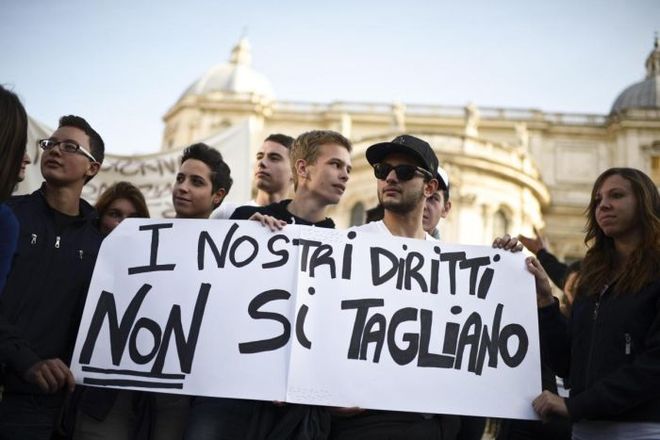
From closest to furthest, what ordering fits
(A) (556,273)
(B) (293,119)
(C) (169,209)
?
(A) (556,273) < (C) (169,209) < (B) (293,119)

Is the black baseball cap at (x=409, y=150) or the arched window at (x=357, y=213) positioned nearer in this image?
the black baseball cap at (x=409, y=150)

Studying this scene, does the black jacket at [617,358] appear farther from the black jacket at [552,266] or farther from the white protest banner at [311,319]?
the black jacket at [552,266]

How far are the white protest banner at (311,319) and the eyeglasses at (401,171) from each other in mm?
388

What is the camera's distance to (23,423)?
329cm

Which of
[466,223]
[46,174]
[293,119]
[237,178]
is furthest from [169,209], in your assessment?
[293,119]

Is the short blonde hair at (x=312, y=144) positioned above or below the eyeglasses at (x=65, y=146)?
above

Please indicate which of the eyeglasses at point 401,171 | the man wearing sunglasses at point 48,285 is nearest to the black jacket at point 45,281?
the man wearing sunglasses at point 48,285

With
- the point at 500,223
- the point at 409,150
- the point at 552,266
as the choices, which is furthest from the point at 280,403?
the point at 500,223

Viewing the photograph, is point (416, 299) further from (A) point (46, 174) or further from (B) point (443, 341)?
(A) point (46, 174)

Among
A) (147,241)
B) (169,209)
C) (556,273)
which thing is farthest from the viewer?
(169,209)

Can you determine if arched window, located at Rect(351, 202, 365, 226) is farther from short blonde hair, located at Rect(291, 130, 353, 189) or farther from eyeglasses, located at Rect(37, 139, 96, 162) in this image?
eyeglasses, located at Rect(37, 139, 96, 162)

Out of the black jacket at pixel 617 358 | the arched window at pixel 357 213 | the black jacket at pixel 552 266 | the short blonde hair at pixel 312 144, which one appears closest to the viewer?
the black jacket at pixel 617 358

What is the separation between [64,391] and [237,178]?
595cm

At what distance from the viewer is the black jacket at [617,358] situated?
124 inches
